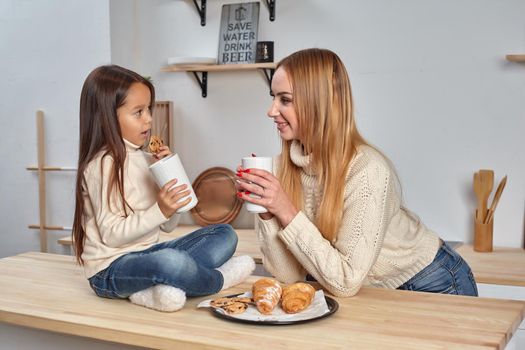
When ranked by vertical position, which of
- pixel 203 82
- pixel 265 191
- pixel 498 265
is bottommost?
pixel 498 265

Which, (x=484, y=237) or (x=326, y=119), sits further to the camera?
(x=484, y=237)

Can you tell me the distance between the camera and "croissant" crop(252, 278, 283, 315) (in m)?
1.23

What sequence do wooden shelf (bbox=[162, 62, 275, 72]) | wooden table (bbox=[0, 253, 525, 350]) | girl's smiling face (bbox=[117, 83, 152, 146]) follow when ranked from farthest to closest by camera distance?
wooden shelf (bbox=[162, 62, 275, 72]) < girl's smiling face (bbox=[117, 83, 152, 146]) < wooden table (bbox=[0, 253, 525, 350])

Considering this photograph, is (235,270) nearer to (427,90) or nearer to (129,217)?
(129,217)

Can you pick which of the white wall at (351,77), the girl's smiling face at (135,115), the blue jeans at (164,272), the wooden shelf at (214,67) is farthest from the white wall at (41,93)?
the blue jeans at (164,272)

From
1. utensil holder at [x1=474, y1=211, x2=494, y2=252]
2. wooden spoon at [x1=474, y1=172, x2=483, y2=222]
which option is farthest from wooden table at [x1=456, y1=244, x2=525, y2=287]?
wooden spoon at [x1=474, y1=172, x2=483, y2=222]

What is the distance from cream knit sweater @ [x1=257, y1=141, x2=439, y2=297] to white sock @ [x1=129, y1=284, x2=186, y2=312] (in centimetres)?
25

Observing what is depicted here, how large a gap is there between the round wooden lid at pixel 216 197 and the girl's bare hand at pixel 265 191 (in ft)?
4.91

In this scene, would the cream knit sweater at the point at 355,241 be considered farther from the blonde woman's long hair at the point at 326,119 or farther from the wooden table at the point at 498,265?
the wooden table at the point at 498,265

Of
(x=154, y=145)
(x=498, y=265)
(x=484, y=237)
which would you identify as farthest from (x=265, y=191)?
(x=484, y=237)

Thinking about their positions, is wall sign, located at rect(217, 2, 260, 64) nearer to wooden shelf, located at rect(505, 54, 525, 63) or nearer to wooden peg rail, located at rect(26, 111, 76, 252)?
wooden peg rail, located at rect(26, 111, 76, 252)

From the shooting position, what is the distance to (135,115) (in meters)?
1.58

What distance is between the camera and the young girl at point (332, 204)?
1383 millimetres

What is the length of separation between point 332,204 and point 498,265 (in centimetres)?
101
